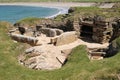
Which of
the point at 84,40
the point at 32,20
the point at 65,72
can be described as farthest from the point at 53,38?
the point at 65,72

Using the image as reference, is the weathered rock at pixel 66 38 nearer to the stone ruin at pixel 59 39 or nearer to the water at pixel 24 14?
the stone ruin at pixel 59 39

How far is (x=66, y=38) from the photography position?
2695cm

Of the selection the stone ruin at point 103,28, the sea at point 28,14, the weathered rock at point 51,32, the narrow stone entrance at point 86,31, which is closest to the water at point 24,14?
the sea at point 28,14

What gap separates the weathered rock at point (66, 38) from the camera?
26427 millimetres

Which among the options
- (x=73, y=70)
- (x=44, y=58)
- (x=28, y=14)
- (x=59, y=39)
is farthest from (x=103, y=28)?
(x=28, y=14)

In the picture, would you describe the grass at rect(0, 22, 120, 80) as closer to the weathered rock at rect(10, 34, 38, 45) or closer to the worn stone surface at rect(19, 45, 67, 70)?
the worn stone surface at rect(19, 45, 67, 70)

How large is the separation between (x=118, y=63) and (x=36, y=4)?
436 feet

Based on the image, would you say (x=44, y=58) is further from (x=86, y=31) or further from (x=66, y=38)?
(x=86, y=31)

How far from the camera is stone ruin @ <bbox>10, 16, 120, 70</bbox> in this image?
2153 cm

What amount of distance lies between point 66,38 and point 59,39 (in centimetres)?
85

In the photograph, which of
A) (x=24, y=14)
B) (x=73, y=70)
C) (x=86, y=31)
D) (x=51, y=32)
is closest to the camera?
(x=73, y=70)

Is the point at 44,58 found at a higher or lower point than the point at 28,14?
higher

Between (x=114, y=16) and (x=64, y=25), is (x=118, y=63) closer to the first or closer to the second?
(x=114, y=16)

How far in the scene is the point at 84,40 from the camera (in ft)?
92.5
